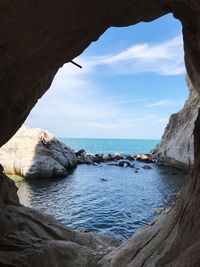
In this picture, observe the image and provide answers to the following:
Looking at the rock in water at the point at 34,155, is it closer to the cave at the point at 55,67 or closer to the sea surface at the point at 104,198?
the sea surface at the point at 104,198

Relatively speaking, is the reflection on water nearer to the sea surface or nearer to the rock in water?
the sea surface

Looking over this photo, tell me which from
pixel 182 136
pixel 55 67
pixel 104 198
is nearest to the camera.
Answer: pixel 55 67

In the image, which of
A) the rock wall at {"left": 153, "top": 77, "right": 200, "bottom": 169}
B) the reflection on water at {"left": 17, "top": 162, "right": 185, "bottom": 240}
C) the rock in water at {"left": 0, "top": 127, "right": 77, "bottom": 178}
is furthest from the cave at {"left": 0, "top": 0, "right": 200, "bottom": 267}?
the rock wall at {"left": 153, "top": 77, "right": 200, "bottom": 169}

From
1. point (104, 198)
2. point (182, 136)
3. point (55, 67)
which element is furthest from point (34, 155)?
point (55, 67)

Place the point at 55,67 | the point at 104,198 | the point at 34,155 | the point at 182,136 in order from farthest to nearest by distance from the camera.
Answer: the point at 182,136, the point at 34,155, the point at 104,198, the point at 55,67

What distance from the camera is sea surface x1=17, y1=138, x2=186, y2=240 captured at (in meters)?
22.6

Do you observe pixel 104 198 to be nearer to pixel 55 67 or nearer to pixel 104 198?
pixel 104 198

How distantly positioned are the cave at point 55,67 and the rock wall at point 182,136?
122ft

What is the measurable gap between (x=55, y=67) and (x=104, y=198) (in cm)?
2182

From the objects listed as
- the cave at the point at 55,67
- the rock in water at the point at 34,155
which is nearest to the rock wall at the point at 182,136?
the rock in water at the point at 34,155

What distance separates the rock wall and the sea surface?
14.4ft

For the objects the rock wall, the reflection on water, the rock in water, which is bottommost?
the reflection on water

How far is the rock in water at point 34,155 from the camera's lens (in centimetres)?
4159

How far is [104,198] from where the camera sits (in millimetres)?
30781
